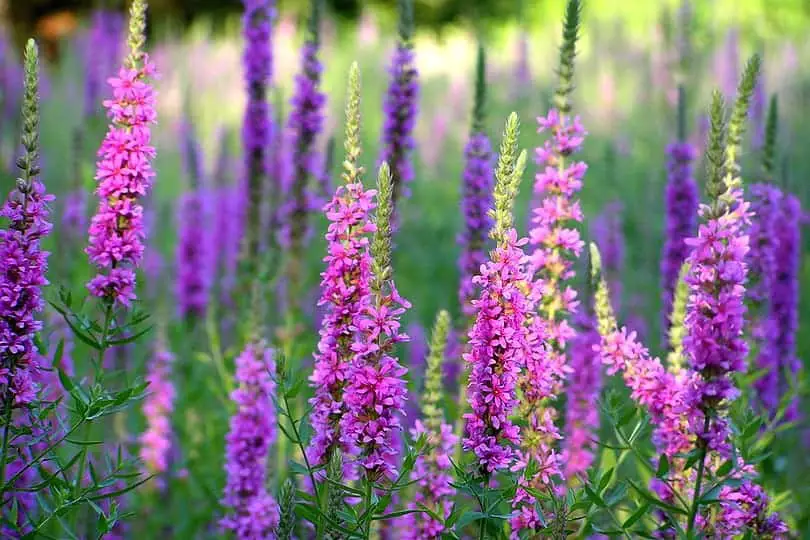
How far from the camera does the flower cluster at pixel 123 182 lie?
9.48 feet

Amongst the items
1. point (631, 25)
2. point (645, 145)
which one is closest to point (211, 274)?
point (645, 145)

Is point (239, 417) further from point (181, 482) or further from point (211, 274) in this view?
point (211, 274)

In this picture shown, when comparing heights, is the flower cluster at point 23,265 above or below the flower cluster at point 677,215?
below

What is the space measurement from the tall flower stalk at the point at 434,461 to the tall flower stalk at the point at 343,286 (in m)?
0.42

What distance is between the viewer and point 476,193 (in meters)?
4.71

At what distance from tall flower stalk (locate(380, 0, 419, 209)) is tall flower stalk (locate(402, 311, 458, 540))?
6.29 ft

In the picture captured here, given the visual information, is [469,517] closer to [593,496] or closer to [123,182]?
[593,496]

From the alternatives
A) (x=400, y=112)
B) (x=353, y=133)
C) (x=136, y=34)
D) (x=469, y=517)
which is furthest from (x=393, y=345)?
(x=400, y=112)

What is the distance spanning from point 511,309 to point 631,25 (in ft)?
81.0

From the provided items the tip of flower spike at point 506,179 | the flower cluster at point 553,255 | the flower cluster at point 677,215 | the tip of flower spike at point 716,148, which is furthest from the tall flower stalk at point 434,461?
the flower cluster at point 677,215

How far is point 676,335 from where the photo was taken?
3248 millimetres

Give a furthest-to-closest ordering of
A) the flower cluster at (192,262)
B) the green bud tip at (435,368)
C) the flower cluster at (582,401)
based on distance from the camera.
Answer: the flower cluster at (192,262) < the flower cluster at (582,401) < the green bud tip at (435,368)

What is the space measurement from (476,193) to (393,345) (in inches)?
88.0

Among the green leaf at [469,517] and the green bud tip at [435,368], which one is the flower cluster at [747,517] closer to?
the green leaf at [469,517]
